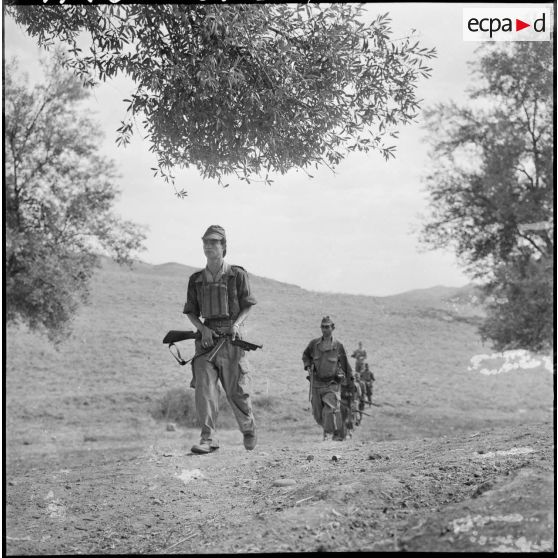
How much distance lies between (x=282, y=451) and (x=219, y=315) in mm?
2400

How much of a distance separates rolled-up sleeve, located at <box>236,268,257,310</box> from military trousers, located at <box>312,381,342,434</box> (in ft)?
12.1

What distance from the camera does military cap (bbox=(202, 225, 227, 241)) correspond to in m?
6.50

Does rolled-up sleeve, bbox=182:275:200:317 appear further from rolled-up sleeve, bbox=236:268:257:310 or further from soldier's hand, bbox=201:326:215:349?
rolled-up sleeve, bbox=236:268:257:310

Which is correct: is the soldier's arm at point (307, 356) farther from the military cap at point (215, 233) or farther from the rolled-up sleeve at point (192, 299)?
the military cap at point (215, 233)

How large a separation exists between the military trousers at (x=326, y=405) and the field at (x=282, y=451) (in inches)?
11.8

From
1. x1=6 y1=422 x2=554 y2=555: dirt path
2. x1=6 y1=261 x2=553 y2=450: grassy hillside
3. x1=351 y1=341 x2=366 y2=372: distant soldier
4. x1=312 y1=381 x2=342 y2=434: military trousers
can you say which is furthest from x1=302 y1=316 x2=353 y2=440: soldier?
x1=6 y1=422 x2=554 y2=555: dirt path

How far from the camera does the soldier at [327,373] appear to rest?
9484mm

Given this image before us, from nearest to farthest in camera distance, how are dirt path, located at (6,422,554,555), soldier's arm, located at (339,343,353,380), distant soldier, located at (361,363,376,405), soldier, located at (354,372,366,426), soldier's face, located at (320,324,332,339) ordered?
dirt path, located at (6,422,554,555), soldier's face, located at (320,324,332,339), soldier's arm, located at (339,343,353,380), soldier, located at (354,372,366,426), distant soldier, located at (361,363,376,405)

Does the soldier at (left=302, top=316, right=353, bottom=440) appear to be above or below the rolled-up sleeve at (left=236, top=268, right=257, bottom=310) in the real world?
below

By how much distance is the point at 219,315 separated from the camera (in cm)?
650

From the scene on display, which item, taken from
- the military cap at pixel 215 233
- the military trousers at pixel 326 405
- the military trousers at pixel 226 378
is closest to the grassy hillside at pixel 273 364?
the military trousers at pixel 326 405

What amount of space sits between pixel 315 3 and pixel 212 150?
1732 millimetres

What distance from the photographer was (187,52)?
6953 mm

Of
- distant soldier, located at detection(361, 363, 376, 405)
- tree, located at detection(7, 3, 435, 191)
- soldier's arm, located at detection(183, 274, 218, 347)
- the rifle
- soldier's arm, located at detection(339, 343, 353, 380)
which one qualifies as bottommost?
distant soldier, located at detection(361, 363, 376, 405)
